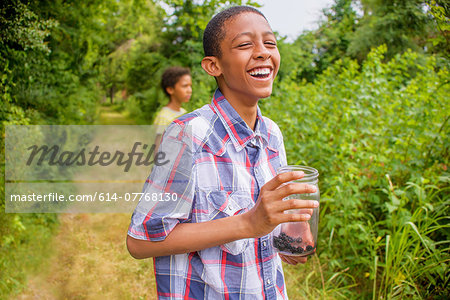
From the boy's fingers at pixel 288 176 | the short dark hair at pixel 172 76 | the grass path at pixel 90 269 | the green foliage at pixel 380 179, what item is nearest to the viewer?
the boy's fingers at pixel 288 176

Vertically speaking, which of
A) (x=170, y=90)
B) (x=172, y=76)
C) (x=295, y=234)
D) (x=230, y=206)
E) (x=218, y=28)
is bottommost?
(x=295, y=234)

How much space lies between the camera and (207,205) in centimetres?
113

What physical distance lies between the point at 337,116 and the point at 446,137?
3.28ft

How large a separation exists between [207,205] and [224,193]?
0.07 metres

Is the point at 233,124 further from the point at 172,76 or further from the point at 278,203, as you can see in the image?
the point at 172,76

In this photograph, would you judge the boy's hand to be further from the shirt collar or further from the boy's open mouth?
the boy's open mouth

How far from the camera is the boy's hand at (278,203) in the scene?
3.04ft

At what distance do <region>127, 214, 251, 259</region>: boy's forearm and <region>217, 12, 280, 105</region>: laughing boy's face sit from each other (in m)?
0.49

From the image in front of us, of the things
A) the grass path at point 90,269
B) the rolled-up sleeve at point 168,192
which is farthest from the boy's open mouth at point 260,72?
the grass path at point 90,269

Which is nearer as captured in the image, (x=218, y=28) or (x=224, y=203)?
(x=224, y=203)

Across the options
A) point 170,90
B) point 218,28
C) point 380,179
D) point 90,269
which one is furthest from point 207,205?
point 170,90

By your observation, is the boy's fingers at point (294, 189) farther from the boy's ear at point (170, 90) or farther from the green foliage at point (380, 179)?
the boy's ear at point (170, 90)

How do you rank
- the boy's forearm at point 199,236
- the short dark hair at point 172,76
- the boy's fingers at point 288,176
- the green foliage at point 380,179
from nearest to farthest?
1. the boy's fingers at point 288,176
2. the boy's forearm at point 199,236
3. the green foliage at point 380,179
4. the short dark hair at point 172,76

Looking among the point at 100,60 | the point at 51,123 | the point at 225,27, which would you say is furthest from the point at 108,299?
the point at 100,60
